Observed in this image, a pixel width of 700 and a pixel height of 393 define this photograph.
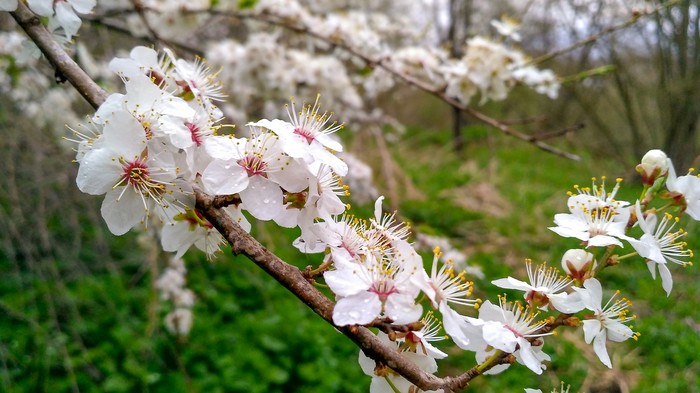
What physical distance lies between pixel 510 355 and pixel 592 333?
7.6 inches

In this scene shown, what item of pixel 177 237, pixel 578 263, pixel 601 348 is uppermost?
pixel 578 263

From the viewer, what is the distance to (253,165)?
Result: 2.78 ft

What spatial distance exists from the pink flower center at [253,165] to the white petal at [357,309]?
0.84 ft

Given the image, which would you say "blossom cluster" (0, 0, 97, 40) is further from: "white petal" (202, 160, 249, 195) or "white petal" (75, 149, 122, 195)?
"white petal" (202, 160, 249, 195)

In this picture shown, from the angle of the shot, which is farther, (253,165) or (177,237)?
(177,237)

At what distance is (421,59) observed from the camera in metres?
2.69

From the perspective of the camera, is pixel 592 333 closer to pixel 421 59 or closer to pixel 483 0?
pixel 421 59

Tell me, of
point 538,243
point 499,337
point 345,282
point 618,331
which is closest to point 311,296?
point 345,282

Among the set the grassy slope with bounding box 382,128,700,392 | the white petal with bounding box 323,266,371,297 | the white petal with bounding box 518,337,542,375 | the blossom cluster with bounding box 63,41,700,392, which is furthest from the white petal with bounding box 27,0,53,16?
the grassy slope with bounding box 382,128,700,392

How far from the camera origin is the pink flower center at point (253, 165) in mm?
840

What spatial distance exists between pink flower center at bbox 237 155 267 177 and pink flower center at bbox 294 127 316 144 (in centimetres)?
8

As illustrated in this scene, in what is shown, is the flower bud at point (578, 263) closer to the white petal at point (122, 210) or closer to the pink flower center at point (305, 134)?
the pink flower center at point (305, 134)

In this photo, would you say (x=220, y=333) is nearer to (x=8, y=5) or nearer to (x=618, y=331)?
(x=8, y=5)

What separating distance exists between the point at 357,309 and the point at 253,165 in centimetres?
30
